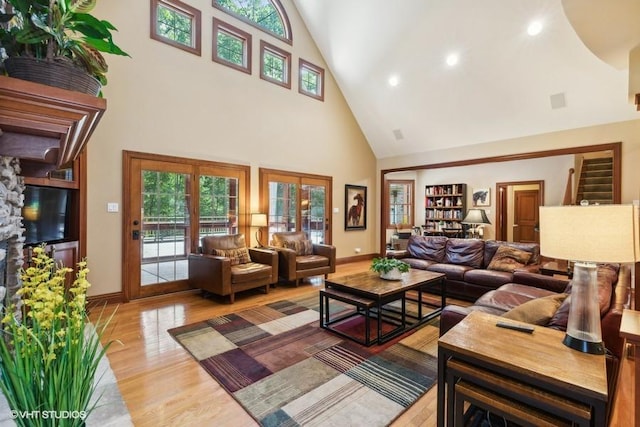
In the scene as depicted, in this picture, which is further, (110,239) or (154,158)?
(154,158)

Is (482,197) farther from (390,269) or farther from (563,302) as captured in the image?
(563,302)

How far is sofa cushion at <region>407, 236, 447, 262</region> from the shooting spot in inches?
198

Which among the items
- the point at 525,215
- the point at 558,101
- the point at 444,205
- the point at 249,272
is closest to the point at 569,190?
the point at 525,215

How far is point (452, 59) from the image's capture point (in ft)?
16.4

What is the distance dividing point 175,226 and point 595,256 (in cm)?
461

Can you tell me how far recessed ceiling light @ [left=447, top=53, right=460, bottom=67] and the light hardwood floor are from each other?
14.7 ft

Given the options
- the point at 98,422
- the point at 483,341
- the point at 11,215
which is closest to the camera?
the point at 483,341

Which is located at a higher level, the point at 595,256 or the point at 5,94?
the point at 5,94

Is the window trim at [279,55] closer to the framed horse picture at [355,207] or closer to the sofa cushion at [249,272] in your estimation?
the framed horse picture at [355,207]

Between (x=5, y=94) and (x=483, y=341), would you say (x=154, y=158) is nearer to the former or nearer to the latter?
(x=5, y=94)

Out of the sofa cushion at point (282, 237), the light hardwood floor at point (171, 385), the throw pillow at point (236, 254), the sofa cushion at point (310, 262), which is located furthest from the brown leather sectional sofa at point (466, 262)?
the throw pillow at point (236, 254)

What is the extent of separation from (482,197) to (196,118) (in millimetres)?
7431

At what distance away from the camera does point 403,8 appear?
15.7ft

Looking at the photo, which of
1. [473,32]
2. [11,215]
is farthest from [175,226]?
[473,32]
